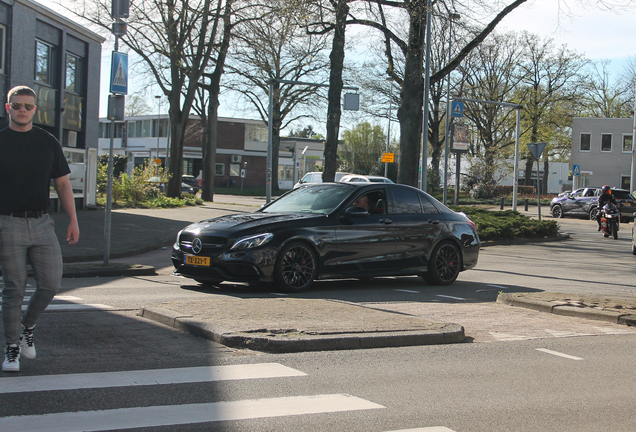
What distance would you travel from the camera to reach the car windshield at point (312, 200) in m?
10.4

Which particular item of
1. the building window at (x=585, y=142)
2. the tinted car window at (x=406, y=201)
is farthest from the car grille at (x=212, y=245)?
the building window at (x=585, y=142)

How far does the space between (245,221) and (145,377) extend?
4.95 meters

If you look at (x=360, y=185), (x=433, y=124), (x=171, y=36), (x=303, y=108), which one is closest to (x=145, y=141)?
(x=303, y=108)

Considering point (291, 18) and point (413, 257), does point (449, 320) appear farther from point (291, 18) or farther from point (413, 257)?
point (291, 18)

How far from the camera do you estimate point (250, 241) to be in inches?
366

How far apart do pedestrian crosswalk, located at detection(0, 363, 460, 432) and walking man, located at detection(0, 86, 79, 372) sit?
495 millimetres

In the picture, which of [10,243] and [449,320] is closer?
[10,243]

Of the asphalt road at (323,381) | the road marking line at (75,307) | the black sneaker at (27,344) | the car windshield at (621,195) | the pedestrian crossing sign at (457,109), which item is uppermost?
the pedestrian crossing sign at (457,109)

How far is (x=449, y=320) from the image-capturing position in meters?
7.97

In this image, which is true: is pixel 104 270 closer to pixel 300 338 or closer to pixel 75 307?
pixel 75 307

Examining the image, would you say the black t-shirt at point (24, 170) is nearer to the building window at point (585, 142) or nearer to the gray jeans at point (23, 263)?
the gray jeans at point (23, 263)

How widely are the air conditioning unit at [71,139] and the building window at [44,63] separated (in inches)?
85.0

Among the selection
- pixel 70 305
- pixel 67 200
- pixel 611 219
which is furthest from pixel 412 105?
pixel 67 200

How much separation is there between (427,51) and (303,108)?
108 ft
